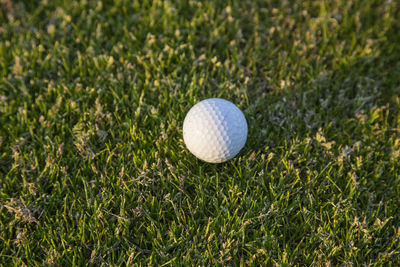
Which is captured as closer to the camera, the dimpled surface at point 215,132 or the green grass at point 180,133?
the green grass at point 180,133

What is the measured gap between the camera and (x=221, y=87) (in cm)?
355

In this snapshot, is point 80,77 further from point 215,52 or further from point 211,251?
point 211,251

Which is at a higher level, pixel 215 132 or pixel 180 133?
pixel 215 132

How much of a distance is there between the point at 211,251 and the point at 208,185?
56 cm

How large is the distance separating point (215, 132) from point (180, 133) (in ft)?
1.58

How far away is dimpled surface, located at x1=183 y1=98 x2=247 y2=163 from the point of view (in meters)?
2.83

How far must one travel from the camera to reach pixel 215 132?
284 cm

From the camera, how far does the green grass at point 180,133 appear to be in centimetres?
261

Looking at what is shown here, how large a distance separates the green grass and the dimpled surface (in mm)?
175

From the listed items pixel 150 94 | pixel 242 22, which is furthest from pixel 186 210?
pixel 242 22

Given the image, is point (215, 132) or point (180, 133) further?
point (180, 133)

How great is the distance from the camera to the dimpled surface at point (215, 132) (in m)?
2.83

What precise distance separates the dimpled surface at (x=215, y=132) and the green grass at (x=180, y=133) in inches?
6.9

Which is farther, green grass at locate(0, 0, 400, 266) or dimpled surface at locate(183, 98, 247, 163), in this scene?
dimpled surface at locate(183, 98, 247, 163)
